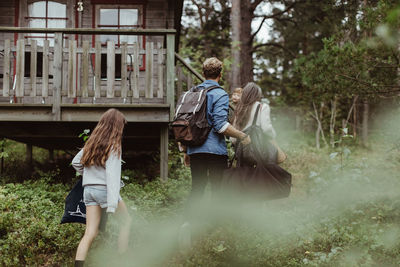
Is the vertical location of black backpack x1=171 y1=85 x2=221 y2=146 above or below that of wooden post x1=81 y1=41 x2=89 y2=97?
below

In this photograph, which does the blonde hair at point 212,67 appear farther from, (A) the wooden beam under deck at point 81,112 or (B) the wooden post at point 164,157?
(B) the wooden post at point 164,157

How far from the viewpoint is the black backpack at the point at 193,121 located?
14.3 ft

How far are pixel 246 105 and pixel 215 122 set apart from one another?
1.36 feet

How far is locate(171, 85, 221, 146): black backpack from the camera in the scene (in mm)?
4348

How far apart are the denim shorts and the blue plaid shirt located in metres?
1.00

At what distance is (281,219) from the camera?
19.6 ft

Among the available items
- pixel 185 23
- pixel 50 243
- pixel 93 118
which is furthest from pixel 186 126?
pixel 185 23

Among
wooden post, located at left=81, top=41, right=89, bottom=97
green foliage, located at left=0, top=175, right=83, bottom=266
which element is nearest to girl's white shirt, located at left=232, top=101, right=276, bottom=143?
green foliage, located at left=0, top=175, right=83, bottom=266

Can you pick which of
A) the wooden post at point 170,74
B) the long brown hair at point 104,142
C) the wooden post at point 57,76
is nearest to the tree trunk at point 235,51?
the wooden post at point 170,74

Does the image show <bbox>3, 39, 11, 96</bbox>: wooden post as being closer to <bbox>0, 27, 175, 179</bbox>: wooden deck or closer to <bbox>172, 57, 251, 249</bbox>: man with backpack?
<bbox>0, 27, 175, 179</bbox>: wooden deck

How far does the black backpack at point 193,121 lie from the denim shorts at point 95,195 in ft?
3.15

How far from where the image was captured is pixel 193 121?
437 cm

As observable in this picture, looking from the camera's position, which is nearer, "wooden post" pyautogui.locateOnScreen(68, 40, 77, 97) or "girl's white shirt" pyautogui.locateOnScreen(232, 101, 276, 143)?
"girl's white shirt" pyautogui.locateOnScreen(232, 101, 276, 143)

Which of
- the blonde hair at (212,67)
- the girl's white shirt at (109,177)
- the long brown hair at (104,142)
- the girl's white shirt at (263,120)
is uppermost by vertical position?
the blonde hair at (212,67)
